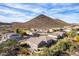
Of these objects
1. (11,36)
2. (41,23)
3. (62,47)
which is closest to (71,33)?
(62,47)

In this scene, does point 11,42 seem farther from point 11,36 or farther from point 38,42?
point 38,42

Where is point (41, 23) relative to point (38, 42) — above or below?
above

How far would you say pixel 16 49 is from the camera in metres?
1.47

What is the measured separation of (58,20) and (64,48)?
0.22m

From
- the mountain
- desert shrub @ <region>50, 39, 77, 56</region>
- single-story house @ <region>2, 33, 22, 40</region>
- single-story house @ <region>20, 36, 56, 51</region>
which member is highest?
the mountain

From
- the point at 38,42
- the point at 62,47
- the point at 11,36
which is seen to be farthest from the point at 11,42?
the point at 62,47

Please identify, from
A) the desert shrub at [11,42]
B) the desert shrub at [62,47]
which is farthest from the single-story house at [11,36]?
the desert shrub at [62,47]

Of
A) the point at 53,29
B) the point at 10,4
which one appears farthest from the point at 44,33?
the point at 10,4

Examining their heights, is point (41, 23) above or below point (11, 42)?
above

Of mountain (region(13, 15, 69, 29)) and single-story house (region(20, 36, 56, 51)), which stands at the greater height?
mountain (region(13, 15, 69, 29))

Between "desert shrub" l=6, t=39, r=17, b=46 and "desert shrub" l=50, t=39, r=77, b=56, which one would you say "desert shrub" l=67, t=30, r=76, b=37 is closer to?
"desert shrub" l=50, t=39, r=77, b=56

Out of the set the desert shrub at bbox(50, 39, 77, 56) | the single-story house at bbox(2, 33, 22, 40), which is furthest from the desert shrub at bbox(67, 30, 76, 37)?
the single-story house at bbox(2, 33, 22, 40)

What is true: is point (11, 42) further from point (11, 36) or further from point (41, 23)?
point (41, 23)

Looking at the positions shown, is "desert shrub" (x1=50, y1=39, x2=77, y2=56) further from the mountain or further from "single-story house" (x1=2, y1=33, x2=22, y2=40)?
"single-story house" (x1=2, y1=33, x2=22, y2=40)
